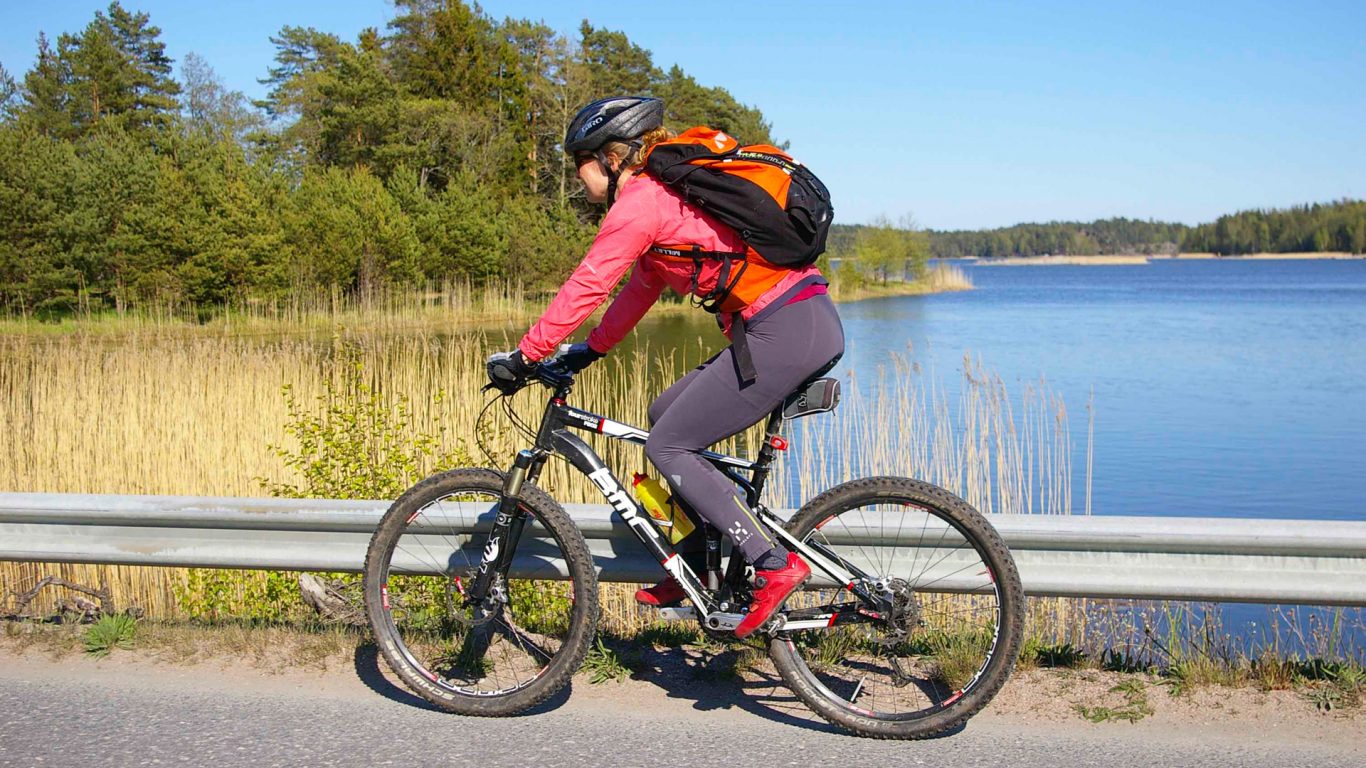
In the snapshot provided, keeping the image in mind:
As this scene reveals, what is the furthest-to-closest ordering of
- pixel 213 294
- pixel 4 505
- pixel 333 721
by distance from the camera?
pixel 213 294 → pixel 4 505 → pixel 333 721

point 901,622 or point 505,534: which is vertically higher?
point 505,534

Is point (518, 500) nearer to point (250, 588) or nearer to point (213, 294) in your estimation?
point (250, 588)

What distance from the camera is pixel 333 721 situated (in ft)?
12.3

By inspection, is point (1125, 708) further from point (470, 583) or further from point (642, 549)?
point (470, 583)

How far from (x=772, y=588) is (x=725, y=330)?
803mm

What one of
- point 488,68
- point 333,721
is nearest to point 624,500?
point 333,721

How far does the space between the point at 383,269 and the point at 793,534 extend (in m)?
34.8

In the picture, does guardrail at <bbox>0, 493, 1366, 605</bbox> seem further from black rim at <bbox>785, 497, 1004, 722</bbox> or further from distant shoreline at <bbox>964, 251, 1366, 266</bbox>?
distant shoreline at <bbox>964, 251, 1366, 266</bbox>

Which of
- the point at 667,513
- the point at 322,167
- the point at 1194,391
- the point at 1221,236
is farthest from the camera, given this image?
the point at 1221,236

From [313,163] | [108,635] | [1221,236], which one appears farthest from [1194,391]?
[1221,236]

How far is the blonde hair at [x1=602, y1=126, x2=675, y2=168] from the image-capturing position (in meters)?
3.65

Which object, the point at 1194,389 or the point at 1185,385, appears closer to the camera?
the point at 1194,389

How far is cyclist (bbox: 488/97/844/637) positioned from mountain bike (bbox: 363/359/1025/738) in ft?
0.36

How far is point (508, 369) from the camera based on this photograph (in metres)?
3.65
